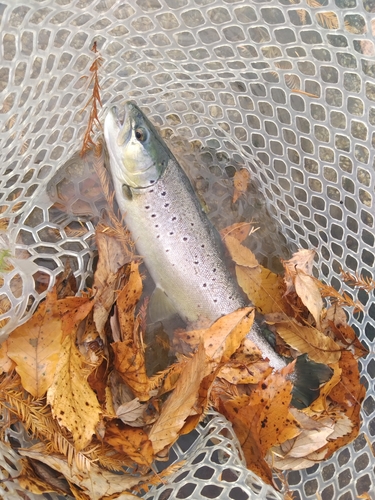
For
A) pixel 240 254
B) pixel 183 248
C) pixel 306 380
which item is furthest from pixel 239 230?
pixel 306 380

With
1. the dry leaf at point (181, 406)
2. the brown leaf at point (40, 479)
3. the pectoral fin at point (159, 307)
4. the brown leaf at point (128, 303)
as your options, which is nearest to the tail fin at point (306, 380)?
the dry leaf at point (181, 406)

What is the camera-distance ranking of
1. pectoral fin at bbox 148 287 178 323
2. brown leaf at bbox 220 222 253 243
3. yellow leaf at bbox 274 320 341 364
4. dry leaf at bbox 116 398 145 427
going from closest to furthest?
dry leaf at bbox 116 398 145 427
yellow leaf at bbox 274 320 341 364
pectoral fin at bbox 148 287 178 323
brown leaf at bbox 220 222 253 243

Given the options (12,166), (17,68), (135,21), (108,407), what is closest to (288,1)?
(135,21)

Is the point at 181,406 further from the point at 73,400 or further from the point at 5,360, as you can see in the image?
the point at 5,360

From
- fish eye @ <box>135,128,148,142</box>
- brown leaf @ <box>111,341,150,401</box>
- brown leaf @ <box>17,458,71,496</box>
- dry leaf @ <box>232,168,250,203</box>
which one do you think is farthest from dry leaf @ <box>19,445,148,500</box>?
dry leaf @ <box>232,168,250,203</box>

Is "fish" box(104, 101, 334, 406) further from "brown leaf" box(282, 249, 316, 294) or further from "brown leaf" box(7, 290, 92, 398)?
"brown leaf" box(7, 290, 92, 398)

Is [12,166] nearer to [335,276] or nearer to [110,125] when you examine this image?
[110,125]
